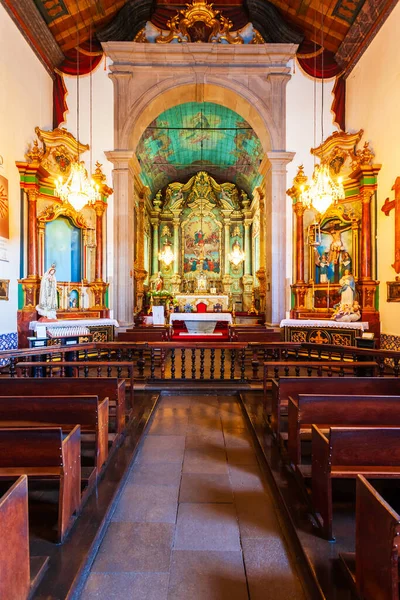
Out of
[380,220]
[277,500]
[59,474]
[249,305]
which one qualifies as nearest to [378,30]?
[380,220]

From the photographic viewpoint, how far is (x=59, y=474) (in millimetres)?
1922

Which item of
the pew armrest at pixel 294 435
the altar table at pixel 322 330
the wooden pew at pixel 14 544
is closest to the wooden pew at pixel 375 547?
the pew armrest at pixel 294 435

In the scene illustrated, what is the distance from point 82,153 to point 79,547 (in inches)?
355

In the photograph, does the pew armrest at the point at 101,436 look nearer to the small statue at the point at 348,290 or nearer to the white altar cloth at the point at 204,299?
the small statue at the point at 348,290

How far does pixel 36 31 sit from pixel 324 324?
917 cm

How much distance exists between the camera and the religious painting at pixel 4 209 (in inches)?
278

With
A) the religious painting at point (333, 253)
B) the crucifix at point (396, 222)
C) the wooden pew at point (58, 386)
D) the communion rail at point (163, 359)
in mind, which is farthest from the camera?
the religious painting at point (333, 253)

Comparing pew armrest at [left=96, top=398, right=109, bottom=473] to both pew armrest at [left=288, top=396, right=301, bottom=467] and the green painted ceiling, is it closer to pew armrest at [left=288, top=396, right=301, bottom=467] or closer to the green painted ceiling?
pew armrest at [left=288, top=396, right=301, bottom=467]

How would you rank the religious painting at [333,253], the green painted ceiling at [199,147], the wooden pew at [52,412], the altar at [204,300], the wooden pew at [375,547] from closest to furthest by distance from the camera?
the wooden pew at [375,547] → the wooden pew at [52,412] → the religious painting at [333,253] → the green painted ceiling at [199,147] → the altar at [204,300]

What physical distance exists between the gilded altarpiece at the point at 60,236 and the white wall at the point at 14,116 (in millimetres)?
206

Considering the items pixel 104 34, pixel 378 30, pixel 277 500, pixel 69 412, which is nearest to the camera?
pixel 277 500

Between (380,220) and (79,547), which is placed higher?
(380,220)

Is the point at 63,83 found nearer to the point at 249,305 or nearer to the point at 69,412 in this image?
the point at 69,412

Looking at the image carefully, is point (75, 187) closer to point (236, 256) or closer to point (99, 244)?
point (99, 244)
